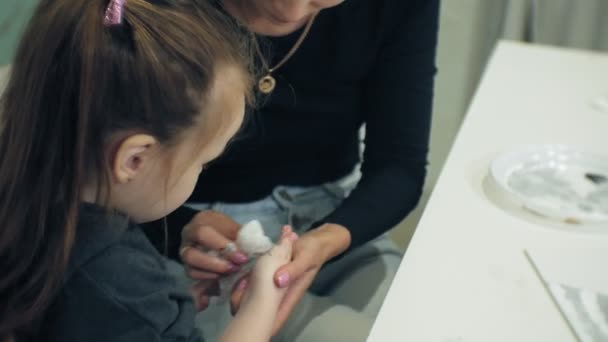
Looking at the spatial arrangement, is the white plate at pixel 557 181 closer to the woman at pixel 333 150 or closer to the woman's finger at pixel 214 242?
the woman at pixel 333 150

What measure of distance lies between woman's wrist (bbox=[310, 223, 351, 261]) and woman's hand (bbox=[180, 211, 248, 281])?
0.12 metres

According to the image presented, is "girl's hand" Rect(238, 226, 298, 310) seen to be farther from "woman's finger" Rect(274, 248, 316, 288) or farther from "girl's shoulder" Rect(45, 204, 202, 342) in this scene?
"girl's shoulder" Rect(45, 204, 202, 342)

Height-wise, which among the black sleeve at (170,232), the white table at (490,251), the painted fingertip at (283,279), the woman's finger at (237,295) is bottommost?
the black sleeve at (170,232)

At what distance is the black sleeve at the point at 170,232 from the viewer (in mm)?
957

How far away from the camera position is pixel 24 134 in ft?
1.87

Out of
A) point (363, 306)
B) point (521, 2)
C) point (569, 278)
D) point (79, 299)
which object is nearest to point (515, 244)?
point (569, 278)

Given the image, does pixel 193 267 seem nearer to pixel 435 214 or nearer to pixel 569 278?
pixel 435 214

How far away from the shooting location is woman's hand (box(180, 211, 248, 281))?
812mm

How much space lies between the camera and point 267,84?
0.93 m

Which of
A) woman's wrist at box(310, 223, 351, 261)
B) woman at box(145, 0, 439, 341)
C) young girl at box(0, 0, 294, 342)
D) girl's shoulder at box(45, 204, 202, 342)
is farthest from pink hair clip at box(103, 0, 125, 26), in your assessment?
woman's wrist at box(310, 223, 351, 261)

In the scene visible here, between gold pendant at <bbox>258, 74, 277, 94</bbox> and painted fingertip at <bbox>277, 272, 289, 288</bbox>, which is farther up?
gold pendant at <bbox>258, 74, 277, 94</bbox>

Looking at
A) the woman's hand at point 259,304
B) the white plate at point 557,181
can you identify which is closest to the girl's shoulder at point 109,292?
the woman's hand at point 259,304

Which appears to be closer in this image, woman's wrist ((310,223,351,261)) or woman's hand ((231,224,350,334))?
woman's hand ((231,224,350,334))

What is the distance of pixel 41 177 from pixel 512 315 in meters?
0.46
